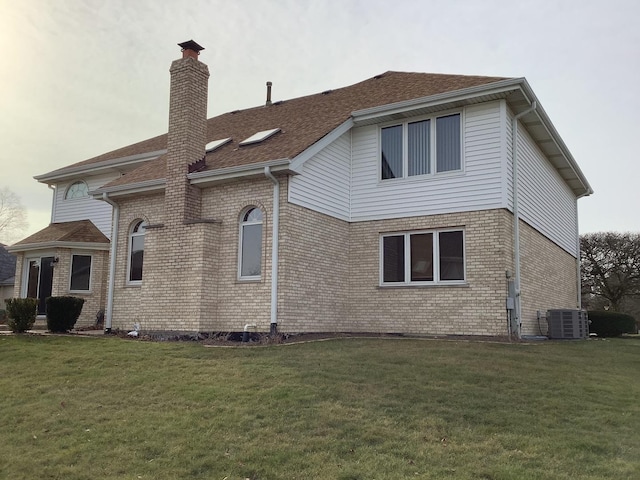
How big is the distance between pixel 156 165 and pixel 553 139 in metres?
11.6

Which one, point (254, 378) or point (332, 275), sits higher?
point (332, 275)

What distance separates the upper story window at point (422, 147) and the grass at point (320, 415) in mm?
5409

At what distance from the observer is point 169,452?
5559 mm

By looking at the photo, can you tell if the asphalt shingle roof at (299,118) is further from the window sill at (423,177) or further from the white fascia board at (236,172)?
the window sill at (423,177)

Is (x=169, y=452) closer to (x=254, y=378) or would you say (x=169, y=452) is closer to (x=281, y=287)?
(x=254, y=378)

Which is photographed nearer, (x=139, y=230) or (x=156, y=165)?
(x=139, y=230)

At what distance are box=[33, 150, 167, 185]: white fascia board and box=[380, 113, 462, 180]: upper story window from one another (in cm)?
843

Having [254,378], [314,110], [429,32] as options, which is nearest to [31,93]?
[314,110]

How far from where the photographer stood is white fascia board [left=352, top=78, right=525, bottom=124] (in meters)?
12.4

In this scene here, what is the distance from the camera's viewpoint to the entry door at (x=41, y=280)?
62.4ft

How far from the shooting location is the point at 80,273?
736 inches

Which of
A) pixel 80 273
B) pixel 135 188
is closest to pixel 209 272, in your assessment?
pixel 135 188

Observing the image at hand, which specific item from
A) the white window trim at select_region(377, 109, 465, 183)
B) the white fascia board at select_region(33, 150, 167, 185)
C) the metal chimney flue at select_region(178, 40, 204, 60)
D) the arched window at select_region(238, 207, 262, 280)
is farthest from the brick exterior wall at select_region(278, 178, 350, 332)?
the white fascia board at select_region(33, 150, 167, 185)

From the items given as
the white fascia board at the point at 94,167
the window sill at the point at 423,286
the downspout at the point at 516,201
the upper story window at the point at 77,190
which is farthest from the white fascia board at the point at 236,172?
the upper story window at the point at 77,190
